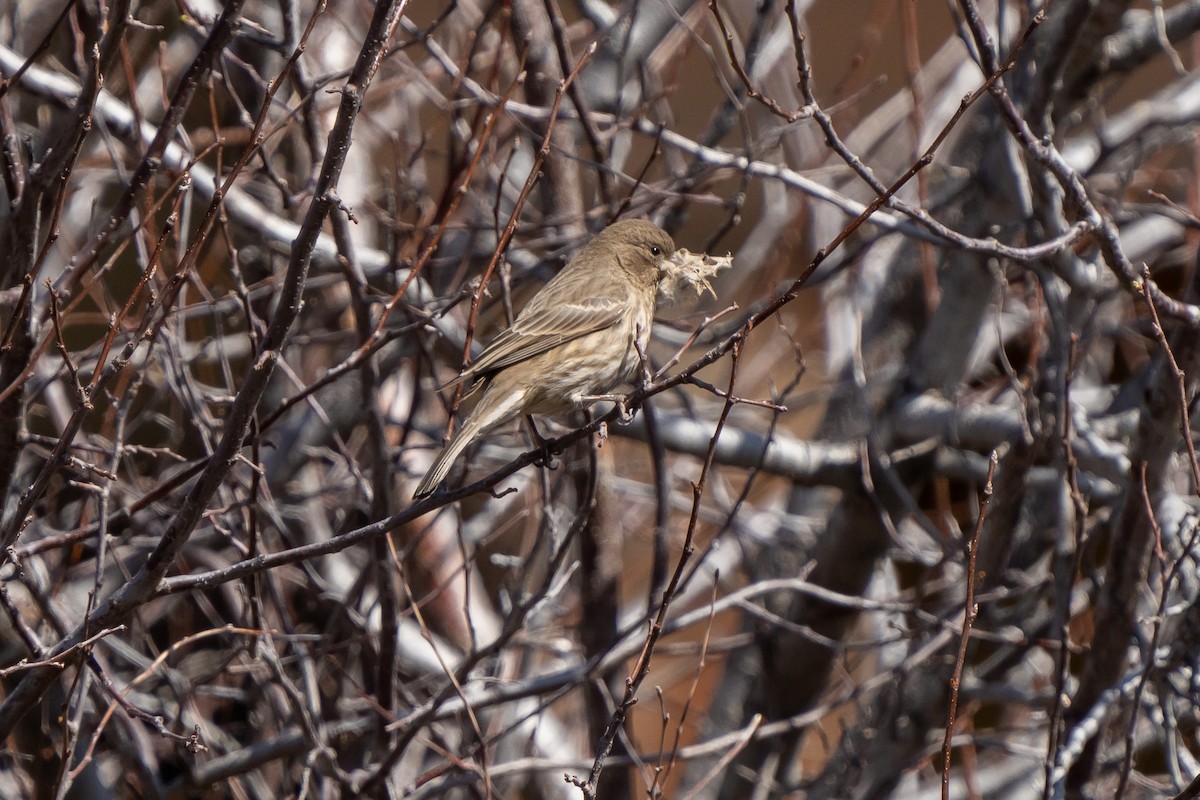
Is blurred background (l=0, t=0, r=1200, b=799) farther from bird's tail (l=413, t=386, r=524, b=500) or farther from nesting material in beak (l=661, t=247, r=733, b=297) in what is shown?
nesting material in beak (l=661, t=247, r=733, b=297)

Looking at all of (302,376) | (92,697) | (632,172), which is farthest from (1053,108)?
(632,172)

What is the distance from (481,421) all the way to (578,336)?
586 millimetres

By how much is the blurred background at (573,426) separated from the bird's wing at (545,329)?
0.54ft

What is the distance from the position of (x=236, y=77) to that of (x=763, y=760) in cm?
428

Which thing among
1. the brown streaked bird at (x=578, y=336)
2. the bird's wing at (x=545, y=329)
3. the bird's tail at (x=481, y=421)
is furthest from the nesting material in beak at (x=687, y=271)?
the bird's tail at (x=481, y=421)

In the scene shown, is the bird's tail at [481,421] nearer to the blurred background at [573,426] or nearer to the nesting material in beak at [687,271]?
the blurred background at [573,426]

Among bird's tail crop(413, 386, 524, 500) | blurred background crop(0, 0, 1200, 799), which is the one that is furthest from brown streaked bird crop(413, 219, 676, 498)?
blurred background crop(0, 0, 1200, 799)

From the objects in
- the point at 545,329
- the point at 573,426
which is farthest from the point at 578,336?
Result: the point at 573,426

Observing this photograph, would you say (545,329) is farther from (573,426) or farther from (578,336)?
(573,426)

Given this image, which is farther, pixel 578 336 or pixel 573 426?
pixel 573 426

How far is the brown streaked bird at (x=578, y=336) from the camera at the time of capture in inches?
162

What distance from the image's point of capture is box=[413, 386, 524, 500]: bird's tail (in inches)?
143

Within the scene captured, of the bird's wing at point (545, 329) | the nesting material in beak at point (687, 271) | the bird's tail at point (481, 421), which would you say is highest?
the nesting material in beak at point (687, 271)

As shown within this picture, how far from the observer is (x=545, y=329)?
437 centimetres
